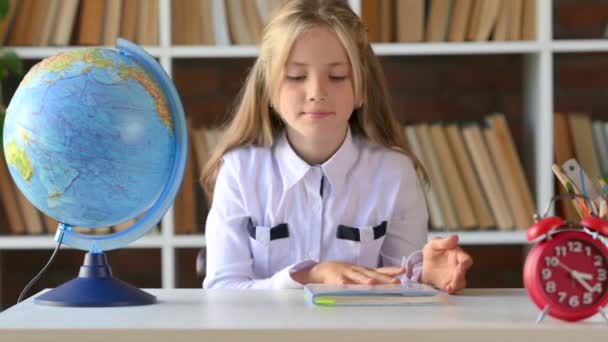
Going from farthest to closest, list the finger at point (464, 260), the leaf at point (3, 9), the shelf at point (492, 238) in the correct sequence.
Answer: the shelf at point (492, 238), the leaf at point (3, 9), the finger at point (464, 260)

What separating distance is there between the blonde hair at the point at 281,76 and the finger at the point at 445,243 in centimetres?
52

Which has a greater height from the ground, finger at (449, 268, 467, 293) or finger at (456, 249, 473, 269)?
finger at (456, 249, 473, 269)

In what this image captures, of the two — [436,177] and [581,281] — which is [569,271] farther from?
[436,177]

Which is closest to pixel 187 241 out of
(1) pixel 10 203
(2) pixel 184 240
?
(2) pixel 184 240

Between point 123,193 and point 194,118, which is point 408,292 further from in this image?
point 194,118

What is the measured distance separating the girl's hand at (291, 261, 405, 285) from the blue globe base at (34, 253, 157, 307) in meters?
0.37

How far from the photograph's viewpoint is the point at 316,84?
6.74ft

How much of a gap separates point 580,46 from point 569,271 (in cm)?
182

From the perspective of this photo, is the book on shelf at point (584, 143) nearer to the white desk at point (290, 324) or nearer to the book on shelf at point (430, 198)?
the book on shelf at point (430, 198)

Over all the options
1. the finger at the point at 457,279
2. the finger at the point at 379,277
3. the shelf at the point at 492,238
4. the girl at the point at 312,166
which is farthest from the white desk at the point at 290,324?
the shelf at the point at 492,238

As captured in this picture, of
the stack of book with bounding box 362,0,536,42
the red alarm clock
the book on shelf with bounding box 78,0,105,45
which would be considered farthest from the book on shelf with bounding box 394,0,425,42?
the red alarm clock

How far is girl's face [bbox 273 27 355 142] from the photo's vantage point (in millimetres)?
2070

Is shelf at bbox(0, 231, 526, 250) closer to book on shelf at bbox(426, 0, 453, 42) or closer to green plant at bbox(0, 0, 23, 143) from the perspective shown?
green plant at bbox(0, 0, 23, 143)

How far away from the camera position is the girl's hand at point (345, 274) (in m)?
1.76
